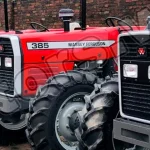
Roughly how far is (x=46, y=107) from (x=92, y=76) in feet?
2.17

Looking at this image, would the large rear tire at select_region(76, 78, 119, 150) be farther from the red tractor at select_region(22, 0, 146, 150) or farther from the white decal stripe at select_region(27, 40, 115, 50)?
the white decal stripe at select_region(27, 40, 115, 50)

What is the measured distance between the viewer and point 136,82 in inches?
133

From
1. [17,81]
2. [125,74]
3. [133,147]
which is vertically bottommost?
[133,147]

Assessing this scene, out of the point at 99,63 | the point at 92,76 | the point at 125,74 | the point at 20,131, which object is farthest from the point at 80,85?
the point at 20,131

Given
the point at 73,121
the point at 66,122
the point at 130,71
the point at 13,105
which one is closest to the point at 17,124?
the point at 13,105

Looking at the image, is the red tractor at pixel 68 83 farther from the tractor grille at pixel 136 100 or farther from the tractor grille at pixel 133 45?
the tractor grille at pixel 133 45

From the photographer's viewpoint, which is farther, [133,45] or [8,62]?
[8,62]

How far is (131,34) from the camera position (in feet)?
11.1

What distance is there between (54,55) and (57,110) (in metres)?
0.98

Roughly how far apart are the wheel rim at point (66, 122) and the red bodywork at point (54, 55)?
70 cm

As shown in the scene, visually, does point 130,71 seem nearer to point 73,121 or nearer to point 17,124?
point 73,121

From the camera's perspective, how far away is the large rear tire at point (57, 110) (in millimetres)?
4355

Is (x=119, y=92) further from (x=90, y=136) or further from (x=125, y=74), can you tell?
(x=90, y=136)

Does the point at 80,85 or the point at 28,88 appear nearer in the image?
the point at 80,85
